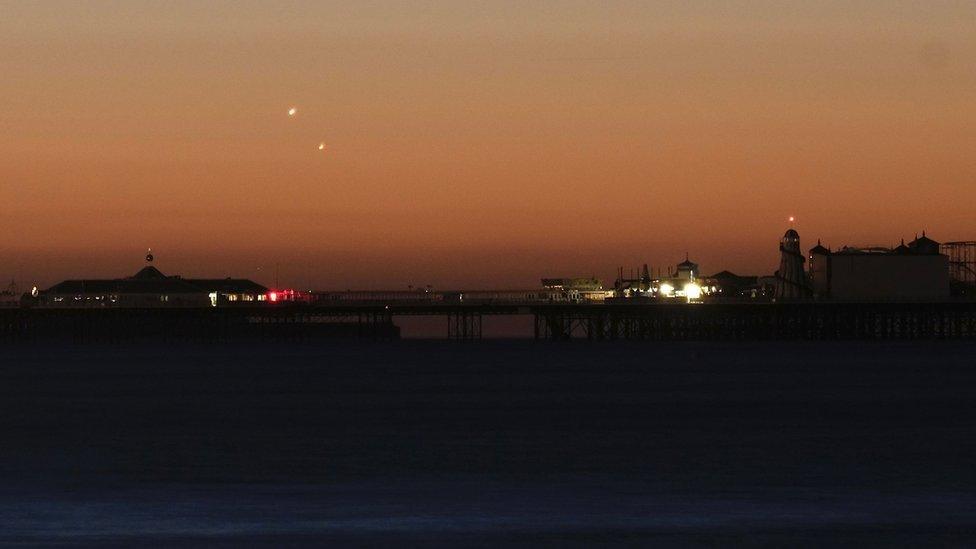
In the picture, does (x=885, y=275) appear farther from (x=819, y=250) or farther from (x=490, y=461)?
(x=490, y=461)

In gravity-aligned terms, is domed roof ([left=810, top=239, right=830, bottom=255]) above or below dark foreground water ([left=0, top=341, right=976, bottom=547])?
above

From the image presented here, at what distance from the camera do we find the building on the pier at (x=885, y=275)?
5674 inches

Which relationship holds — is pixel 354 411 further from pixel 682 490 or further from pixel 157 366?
pixel 157 366

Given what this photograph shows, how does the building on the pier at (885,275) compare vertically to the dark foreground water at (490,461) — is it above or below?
above

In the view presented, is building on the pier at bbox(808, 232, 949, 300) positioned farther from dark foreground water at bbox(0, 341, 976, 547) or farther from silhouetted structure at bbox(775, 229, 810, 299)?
dark foreground water at bbox(0, 341, 976, 547)

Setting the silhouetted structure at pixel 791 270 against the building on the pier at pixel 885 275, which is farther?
the silhouetted structure at pixel 791 270

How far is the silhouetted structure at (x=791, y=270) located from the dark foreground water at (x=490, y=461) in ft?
264

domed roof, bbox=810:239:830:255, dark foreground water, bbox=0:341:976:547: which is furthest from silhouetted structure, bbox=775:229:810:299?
dark foreground water, bbox=0:341:976:547

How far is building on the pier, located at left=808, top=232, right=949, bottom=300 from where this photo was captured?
144125 millimetres

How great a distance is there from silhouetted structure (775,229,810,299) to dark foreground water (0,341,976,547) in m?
80.6

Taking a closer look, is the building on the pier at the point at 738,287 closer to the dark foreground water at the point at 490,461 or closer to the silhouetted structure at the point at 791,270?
the silhouetted structure at the point at 791,270

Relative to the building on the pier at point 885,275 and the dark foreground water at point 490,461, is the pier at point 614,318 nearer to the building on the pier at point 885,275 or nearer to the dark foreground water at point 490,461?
the building on the pier at point 885,275

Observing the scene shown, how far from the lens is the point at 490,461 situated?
36.3 meters

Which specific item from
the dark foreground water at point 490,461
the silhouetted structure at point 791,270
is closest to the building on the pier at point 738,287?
the silhouetted structure at point 791,270
